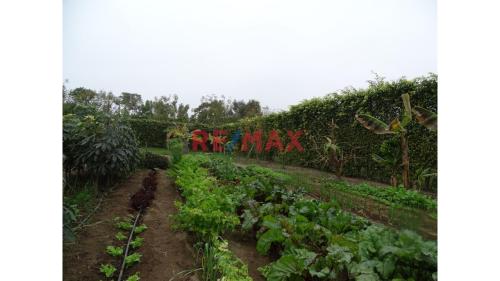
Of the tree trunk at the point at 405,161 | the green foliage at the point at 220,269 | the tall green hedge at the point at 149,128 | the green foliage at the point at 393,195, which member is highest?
the tall green hedge at the point at 149,128

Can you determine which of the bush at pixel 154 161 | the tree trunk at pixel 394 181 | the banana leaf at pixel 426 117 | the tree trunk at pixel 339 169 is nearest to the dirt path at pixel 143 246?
the bush at pixel 154 161

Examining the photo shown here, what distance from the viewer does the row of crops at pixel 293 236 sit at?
1.18 m

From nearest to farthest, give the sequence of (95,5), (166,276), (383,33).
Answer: (383,33), (95,5), (166,276)

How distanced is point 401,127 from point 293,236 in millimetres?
1010

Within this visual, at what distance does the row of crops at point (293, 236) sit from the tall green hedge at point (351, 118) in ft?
1.02

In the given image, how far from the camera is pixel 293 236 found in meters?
2.15

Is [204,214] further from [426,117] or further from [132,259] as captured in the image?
[426,117]

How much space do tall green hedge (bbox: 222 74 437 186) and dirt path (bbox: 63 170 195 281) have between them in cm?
97

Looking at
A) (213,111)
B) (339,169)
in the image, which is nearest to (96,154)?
(213,111)

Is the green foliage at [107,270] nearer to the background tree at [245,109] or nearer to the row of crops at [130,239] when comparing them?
the row of crops at [130,239]
